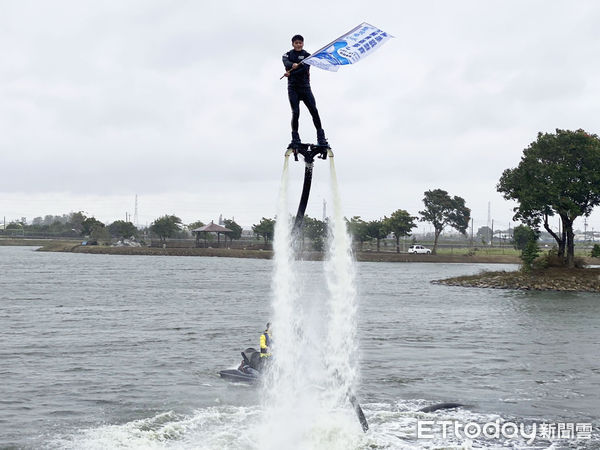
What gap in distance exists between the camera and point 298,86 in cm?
1387

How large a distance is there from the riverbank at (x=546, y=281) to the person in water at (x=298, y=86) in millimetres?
68759

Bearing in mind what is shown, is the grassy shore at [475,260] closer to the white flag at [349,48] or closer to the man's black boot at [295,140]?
the man's black boot at [295,140]

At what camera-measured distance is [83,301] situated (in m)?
61.2

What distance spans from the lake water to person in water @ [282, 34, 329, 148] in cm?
385

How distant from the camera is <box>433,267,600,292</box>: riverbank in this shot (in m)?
76.6

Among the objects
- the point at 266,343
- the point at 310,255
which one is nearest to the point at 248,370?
the point at 266,343

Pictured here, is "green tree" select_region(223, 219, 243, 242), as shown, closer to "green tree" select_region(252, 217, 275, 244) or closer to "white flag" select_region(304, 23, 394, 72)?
"green tree" select_region(252, 217, 275, 244)

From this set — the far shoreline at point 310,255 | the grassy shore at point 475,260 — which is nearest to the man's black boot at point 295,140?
the grassy shore at point 475,260

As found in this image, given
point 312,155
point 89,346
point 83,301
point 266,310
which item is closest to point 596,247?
point 266,310

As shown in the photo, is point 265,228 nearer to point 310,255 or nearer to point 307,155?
point 310,255

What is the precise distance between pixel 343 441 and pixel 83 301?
44.4 metres

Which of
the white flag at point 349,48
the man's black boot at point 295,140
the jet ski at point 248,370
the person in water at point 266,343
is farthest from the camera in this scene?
the jet ski at point 248,370

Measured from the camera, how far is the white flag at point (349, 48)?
1302cm

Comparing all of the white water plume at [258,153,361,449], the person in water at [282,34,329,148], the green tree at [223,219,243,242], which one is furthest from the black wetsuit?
the green tree at [223,219,243,242]
